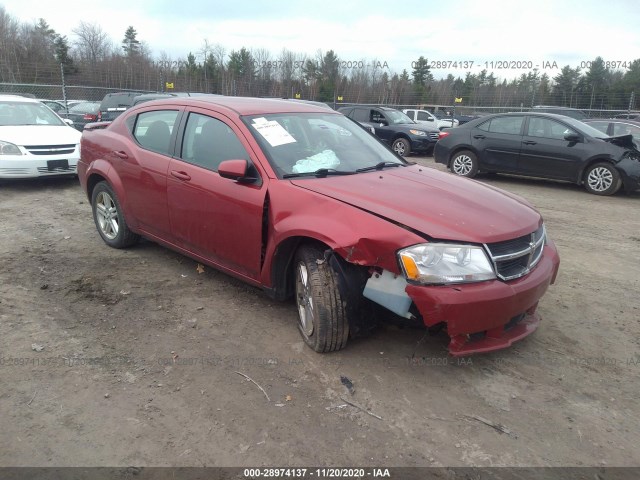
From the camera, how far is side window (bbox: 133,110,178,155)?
14.3 feet

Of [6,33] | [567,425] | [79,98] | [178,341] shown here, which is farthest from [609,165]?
[6,33]

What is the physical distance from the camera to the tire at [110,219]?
16.4ft

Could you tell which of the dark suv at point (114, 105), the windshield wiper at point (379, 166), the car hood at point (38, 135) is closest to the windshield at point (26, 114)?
the car hood at point (38, 135)

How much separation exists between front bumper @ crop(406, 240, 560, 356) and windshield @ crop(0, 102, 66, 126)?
8.79m

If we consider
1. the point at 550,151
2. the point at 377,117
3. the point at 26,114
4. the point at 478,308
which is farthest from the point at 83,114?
the point at 478,308

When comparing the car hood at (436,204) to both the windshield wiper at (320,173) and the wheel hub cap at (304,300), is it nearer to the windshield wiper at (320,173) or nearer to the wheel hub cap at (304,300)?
the windshield wiper at (320,173)

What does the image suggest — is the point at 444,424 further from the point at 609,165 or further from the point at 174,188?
the point at 609,165

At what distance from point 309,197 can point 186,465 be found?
5.63 feet

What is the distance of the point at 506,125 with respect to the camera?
10.4m

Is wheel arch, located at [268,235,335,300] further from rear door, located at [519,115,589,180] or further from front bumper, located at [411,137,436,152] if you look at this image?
front bumper, located at [411,137,436,152]

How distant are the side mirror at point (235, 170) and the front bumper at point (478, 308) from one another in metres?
1.44

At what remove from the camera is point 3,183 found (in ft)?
28.5

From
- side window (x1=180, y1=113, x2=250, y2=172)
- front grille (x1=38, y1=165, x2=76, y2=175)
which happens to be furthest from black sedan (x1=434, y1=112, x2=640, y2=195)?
side window (x1=180, y1=113, x2=250, y2=172)

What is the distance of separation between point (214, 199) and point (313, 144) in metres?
0.89
